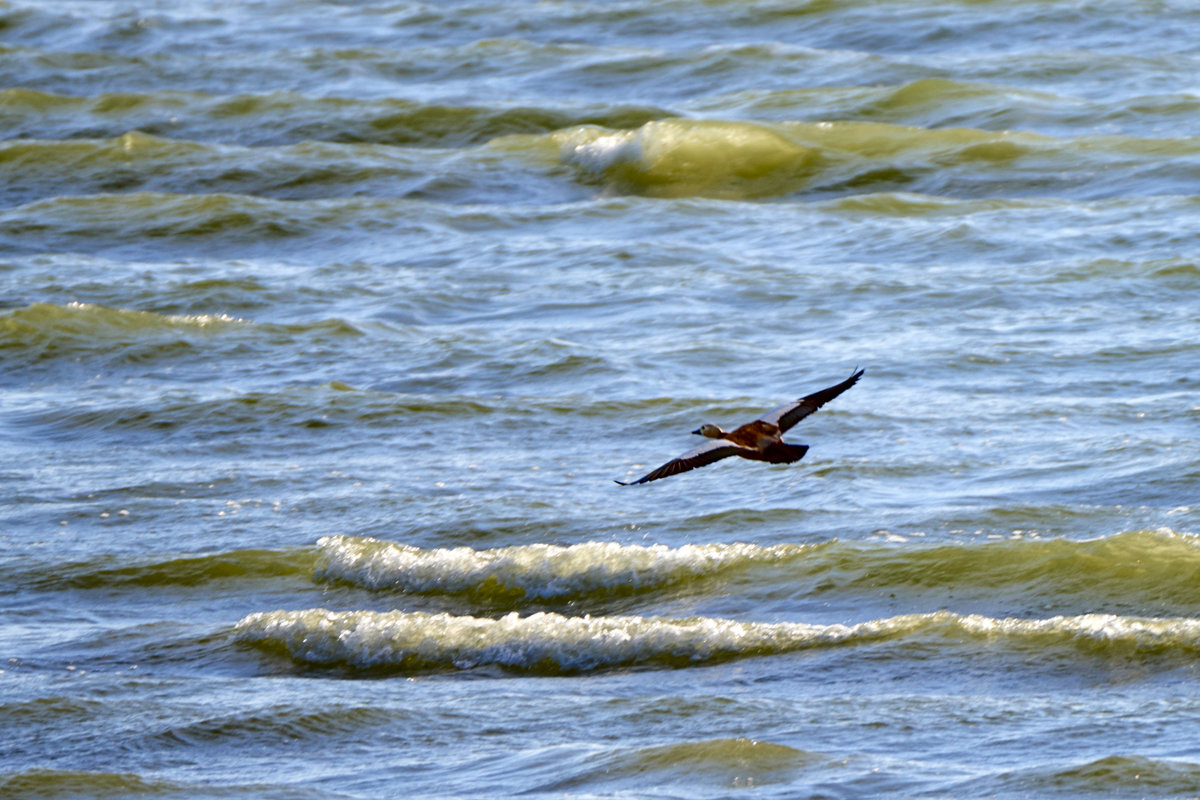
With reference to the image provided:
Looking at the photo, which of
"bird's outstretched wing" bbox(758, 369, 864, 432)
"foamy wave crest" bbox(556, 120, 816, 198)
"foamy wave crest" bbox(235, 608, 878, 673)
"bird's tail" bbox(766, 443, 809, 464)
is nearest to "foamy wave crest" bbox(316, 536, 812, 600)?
"foamy wave crest" bbox(235, 608, 878, 673)

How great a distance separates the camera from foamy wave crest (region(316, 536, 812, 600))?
6.48 metres

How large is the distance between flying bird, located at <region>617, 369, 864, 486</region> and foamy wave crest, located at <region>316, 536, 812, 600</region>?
1641 millimetres

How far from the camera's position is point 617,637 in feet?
19.2

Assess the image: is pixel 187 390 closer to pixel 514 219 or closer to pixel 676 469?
pixel 514 219

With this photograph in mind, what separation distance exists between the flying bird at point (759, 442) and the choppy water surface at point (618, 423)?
0.78m

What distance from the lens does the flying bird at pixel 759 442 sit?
15.0 ft

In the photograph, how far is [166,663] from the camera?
5969mm

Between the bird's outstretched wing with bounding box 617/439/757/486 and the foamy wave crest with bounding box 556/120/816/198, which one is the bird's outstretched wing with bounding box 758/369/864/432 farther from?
the foamy wave crest with bounding box 556/120/816/198

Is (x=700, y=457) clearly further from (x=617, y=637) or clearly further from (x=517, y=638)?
(x=517, y=638)

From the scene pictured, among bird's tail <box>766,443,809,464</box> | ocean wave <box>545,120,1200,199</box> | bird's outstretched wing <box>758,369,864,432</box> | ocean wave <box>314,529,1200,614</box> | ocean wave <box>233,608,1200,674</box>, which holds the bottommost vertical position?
ocean wave <box>545,120,1200,199</box>

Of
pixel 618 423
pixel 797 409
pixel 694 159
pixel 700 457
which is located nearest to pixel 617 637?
pixel 797 409

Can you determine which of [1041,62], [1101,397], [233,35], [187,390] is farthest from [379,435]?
[233,35]

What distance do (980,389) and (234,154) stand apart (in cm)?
781

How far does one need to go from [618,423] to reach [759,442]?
3519mm
